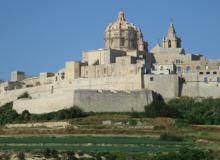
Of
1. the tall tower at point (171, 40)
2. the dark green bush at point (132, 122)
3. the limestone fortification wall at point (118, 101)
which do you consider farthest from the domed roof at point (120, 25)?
the dark green bush at point (132, 122)

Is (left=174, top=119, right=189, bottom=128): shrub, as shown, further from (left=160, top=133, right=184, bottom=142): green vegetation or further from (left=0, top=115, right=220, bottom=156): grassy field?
(left=160, top=133, right=184, bottom=142): green vegetation

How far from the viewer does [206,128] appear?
53.1 m

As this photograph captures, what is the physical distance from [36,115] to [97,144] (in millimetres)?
21923

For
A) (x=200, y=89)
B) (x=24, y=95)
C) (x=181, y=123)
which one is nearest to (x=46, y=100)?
(x=24, y=95)

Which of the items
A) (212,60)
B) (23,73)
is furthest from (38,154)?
(23,73)

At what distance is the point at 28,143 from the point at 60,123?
13480 mm

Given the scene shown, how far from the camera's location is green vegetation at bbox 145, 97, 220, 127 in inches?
2318

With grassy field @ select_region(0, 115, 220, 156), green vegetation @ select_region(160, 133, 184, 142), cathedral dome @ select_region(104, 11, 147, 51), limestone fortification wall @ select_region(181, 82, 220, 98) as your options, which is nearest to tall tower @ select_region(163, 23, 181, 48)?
cathedral dome @ select_region(104, 11, 147, 51)

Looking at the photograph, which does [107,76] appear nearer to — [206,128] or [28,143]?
[206,128]

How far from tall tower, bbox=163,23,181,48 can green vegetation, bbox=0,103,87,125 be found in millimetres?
17195

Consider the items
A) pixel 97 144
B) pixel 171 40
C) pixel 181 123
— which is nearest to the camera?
pixel 97 144

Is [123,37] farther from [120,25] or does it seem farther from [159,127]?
[159,127]

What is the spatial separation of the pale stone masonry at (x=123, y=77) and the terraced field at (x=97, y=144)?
43.7 ft

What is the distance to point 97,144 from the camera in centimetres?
4328
